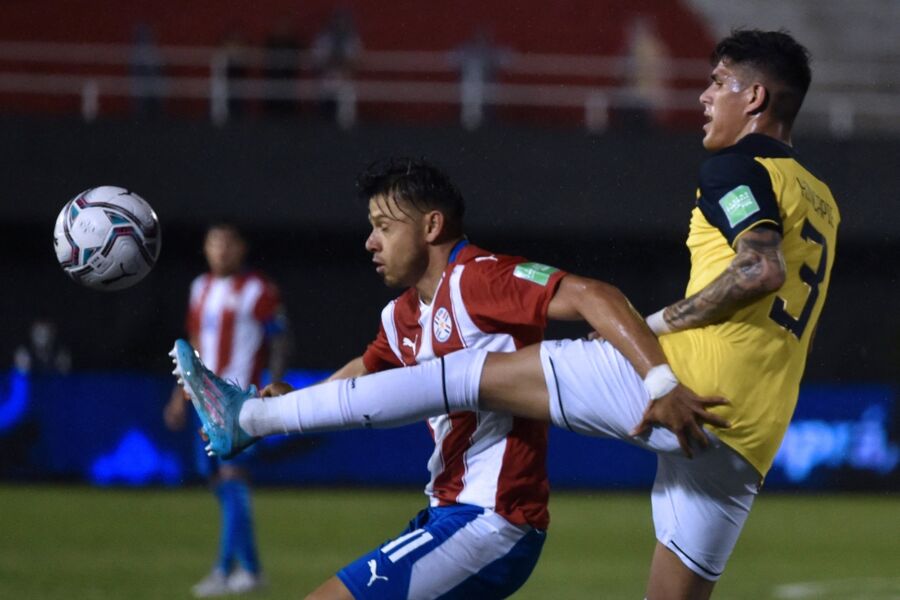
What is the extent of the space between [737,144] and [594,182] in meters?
12.3

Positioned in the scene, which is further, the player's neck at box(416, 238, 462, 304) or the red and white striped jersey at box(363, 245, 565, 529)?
the player's neck at box(416, 238, 462, 304)

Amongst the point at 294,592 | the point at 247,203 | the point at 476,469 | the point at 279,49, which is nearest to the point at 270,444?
the point at 247,203

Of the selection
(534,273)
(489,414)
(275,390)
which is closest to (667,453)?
(489,414)

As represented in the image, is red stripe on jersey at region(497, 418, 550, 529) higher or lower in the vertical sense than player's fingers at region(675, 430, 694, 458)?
lower

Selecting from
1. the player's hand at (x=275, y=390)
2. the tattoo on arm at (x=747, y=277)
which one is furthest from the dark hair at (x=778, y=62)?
the player's hand at (x=275, y=390)

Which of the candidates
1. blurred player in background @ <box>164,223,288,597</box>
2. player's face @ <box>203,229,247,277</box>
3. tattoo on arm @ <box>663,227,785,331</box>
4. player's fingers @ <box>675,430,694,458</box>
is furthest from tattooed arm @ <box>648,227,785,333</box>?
player's face @ <box>203,229,247,277</box>

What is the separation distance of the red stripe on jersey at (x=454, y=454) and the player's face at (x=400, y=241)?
51cm

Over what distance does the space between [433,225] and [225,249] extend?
454 cm

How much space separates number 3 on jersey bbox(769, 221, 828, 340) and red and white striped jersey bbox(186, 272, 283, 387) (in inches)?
201

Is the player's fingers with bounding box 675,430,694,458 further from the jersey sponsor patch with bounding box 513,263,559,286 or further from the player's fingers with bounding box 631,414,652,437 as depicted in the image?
the jersey sponsor patch with bounding box 513,263,559,286

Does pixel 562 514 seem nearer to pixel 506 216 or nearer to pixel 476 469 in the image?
pixel 506 216

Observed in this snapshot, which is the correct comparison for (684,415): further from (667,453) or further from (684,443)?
(667,453)

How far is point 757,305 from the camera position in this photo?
457cm

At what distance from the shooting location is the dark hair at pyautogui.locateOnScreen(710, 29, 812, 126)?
4832 millimetres
